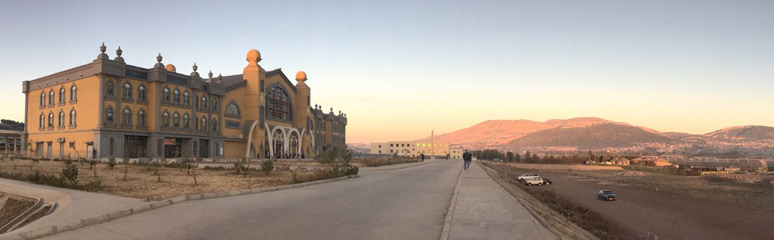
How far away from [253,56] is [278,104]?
405 inches

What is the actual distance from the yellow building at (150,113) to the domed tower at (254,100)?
0.51ft

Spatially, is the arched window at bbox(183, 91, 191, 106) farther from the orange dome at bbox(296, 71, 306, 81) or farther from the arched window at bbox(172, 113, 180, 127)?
the orange dome at bbox(296, 71, 306, 81)

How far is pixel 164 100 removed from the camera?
57656mm

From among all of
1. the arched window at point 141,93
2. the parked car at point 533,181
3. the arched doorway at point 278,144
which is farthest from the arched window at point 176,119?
the parked car at point 533,181

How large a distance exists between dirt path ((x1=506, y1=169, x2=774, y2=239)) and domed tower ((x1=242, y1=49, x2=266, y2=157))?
166ft

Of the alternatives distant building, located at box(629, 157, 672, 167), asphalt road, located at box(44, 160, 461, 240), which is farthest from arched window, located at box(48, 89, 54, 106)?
distant building, located at box(629, 157, 672, 167)

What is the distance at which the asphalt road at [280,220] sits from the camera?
28.5ft

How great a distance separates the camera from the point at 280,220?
33.5 feet

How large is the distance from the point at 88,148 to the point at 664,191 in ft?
200

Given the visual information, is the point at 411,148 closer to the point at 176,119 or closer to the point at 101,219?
the point at 176,119

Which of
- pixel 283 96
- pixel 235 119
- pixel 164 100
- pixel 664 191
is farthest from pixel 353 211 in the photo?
pixel 283 96

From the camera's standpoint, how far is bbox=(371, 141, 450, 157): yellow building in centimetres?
19250

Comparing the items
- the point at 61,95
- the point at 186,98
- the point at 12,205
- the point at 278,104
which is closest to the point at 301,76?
the point at 278,104

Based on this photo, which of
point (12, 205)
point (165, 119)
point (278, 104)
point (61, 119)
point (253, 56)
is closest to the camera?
point (12, 205)
